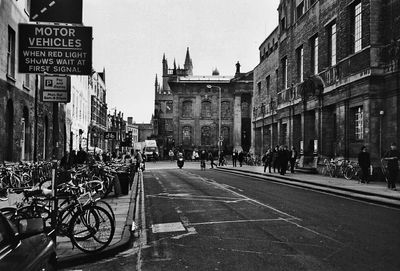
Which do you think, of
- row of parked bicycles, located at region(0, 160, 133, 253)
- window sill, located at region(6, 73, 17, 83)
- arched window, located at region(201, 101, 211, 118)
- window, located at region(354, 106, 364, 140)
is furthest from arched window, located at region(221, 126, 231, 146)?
row of parked bicycles, located at region(0, 160, 133, 253)

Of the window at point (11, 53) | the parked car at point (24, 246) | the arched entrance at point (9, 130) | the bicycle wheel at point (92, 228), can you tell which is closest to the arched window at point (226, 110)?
the window at point (11, 53)

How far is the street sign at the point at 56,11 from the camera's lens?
23.6ft

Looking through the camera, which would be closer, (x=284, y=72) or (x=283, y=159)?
(x=283, y=159)

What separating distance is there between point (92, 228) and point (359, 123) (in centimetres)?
1995

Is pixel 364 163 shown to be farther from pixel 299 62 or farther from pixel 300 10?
pixel 300 10

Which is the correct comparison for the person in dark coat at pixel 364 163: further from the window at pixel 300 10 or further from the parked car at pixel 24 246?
the window at pixel 300 10

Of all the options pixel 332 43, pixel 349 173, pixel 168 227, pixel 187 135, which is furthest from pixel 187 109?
pixel 168 227

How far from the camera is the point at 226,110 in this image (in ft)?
260

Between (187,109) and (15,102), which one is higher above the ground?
(187,109)

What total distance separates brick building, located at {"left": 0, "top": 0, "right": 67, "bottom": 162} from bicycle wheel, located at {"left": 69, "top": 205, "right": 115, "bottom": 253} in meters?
11.4

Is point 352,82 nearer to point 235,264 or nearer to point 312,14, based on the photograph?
point 312,14

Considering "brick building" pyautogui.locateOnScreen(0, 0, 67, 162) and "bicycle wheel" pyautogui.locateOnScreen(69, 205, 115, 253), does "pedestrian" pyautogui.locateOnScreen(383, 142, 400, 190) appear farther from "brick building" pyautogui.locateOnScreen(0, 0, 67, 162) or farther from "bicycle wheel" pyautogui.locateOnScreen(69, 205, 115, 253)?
"brick building" pyautogui.locateOnScreen(0, 0, 67, 162)

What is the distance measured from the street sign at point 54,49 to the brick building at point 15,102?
1166cm

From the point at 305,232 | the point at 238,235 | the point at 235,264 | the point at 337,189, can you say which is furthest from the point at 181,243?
the point at 337,189
